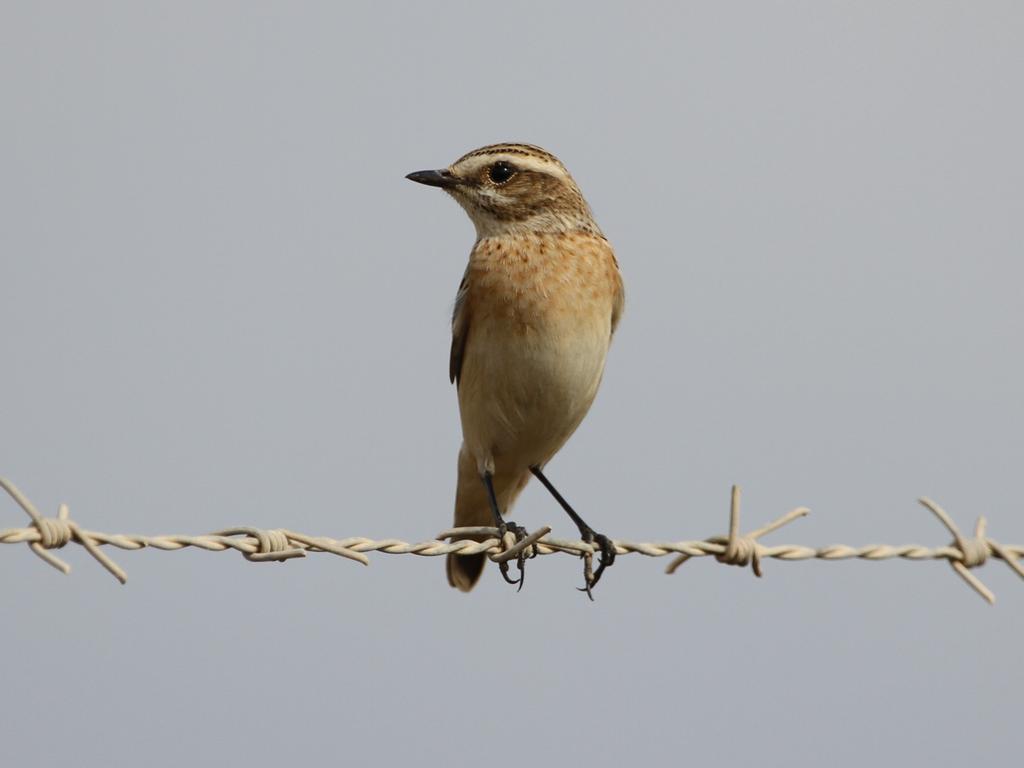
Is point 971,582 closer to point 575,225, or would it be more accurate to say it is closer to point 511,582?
point 511,582

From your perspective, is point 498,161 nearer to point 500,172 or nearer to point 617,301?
point 500,172

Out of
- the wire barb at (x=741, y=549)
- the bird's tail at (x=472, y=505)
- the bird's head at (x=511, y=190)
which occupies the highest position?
the bird's head at (x=511, y=190)

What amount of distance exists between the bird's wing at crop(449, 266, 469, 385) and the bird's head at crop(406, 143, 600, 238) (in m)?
0.51

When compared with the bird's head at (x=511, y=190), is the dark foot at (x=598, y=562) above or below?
below

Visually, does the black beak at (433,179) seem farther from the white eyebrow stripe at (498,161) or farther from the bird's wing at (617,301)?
the bird's wing at (617,301)

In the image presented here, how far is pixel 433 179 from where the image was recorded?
8.65 metres

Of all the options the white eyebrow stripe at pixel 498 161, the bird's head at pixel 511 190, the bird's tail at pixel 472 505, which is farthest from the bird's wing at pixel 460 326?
the white eyebrow stripe at pixel 498 161

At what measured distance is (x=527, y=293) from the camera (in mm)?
7785

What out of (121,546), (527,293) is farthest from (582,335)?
(121,546)

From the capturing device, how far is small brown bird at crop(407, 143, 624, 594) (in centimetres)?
774

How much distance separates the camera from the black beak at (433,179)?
28.3 feet

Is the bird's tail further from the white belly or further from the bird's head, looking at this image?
the bird's head

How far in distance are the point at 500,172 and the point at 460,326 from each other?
1.18 metres

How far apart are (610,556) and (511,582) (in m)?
0.55
